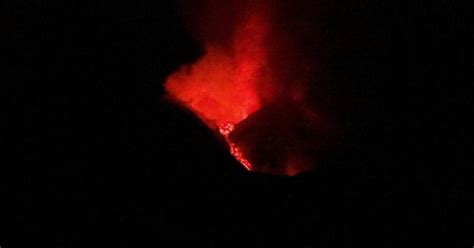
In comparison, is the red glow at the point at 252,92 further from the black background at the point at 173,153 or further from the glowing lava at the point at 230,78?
the black background at the point at 173,153

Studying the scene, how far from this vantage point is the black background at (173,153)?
3.80 metres

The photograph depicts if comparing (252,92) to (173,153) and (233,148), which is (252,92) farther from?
(173,153)

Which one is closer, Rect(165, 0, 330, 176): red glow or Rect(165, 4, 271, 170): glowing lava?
Rect(165, 0, 330, 176): red glow

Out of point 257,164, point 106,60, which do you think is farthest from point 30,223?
point 257,164

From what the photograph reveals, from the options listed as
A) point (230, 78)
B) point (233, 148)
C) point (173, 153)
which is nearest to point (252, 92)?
point (230, 78)

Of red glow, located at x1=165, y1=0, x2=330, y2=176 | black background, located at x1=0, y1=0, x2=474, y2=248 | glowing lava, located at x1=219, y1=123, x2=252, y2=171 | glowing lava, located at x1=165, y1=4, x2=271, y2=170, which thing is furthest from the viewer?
glowing lava, located at x1=165, y1=4, x2=271, y2=170

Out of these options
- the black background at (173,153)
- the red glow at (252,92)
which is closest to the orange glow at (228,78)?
the red glow at (252,92)

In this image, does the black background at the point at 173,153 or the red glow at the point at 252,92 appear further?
the red glow at the point at 252,92

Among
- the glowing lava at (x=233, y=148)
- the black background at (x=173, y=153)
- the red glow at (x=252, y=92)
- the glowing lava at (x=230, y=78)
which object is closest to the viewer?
the black background at (x=173, y=153)

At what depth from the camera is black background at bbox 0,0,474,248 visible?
3799 mm

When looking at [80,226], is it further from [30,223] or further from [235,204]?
[235,204]

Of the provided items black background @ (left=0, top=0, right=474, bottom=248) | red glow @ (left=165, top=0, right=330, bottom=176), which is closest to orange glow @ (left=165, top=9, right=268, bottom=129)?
red glow @ (left=165, top=0, right=330, bottom=176)

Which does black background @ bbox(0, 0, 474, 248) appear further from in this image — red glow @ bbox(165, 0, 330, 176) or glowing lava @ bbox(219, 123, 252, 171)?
glowing lava @ bbox(219, 123, 252, 171)

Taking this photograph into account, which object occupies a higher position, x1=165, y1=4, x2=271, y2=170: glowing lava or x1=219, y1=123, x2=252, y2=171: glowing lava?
x1=165, y1=4, x2=271, y2=170: glowing lava
